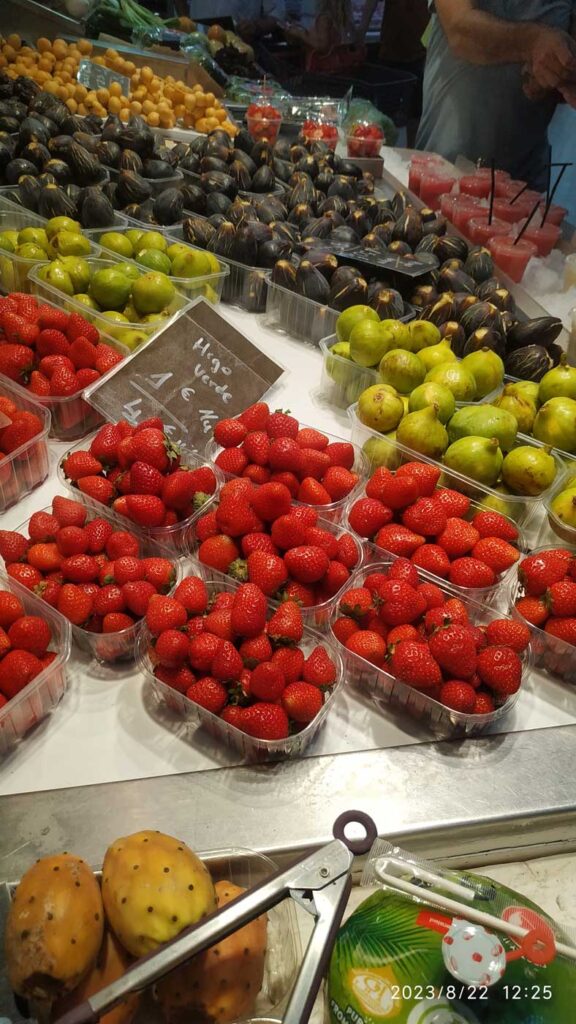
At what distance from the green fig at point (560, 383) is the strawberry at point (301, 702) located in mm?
1177

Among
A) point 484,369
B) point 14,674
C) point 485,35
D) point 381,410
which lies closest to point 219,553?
point 14,674

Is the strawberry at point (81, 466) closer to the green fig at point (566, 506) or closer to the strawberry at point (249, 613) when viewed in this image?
the strawberry at point (249, 613)

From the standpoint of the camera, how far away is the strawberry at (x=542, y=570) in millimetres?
1413

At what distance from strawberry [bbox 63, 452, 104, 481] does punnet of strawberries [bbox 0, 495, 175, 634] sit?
11 cm

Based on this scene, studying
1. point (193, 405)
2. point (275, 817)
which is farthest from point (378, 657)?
point (193, 405)

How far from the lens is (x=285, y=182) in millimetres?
3426

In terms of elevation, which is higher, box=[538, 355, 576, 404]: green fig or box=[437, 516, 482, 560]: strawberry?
box=[538, 355, 576, 404]: green fig

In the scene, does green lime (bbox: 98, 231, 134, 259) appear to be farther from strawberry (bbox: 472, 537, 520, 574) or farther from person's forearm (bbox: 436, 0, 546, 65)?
person's forearm (bbox: 436, 0, 546, 65)

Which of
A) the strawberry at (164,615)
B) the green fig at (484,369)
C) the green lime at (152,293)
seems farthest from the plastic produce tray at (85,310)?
the strawberry at (164,615)

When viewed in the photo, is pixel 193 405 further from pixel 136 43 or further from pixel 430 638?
pixel 136 43

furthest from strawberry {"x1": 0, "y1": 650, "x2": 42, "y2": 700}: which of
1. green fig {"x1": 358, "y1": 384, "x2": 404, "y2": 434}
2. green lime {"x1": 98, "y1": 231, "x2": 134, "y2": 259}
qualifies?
green lime {"x1": 98, "y1": 231, "x2": 134, "y2": 259}

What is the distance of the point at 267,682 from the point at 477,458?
2.73 feet

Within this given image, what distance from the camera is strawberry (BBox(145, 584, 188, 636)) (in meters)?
1.22

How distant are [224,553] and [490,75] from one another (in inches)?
151
